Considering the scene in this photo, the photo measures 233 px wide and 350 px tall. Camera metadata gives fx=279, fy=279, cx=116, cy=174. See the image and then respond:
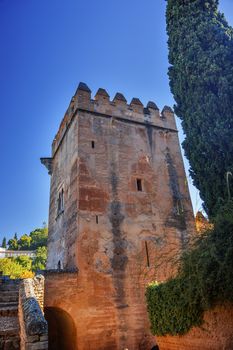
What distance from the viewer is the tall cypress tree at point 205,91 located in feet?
26.1

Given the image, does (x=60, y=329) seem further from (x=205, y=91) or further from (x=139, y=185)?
(x=205, y=91)

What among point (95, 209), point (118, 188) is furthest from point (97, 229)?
point (118, 188)

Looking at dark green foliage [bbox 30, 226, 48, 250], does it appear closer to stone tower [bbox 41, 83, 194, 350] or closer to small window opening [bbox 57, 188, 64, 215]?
stone tower [bbox 41, 83, 194, 350]

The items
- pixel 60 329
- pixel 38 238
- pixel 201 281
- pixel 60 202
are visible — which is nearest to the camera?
pixel 201 281

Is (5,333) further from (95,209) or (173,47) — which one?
(173,47)

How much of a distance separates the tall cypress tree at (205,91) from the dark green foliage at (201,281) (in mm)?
1580

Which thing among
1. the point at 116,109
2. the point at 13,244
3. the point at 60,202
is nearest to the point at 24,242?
the point at 13,244

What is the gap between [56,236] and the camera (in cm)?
1494

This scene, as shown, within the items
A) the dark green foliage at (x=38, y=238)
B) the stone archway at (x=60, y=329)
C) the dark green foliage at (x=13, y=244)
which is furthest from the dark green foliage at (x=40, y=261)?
the stone archway at (x=60, y=329)

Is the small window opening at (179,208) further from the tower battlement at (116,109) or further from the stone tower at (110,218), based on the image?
the tower battlement at (116,109)

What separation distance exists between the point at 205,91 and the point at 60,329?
1123cm

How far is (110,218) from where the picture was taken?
1255 cm

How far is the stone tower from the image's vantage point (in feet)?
34.8

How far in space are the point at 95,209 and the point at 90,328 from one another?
4.64 m
